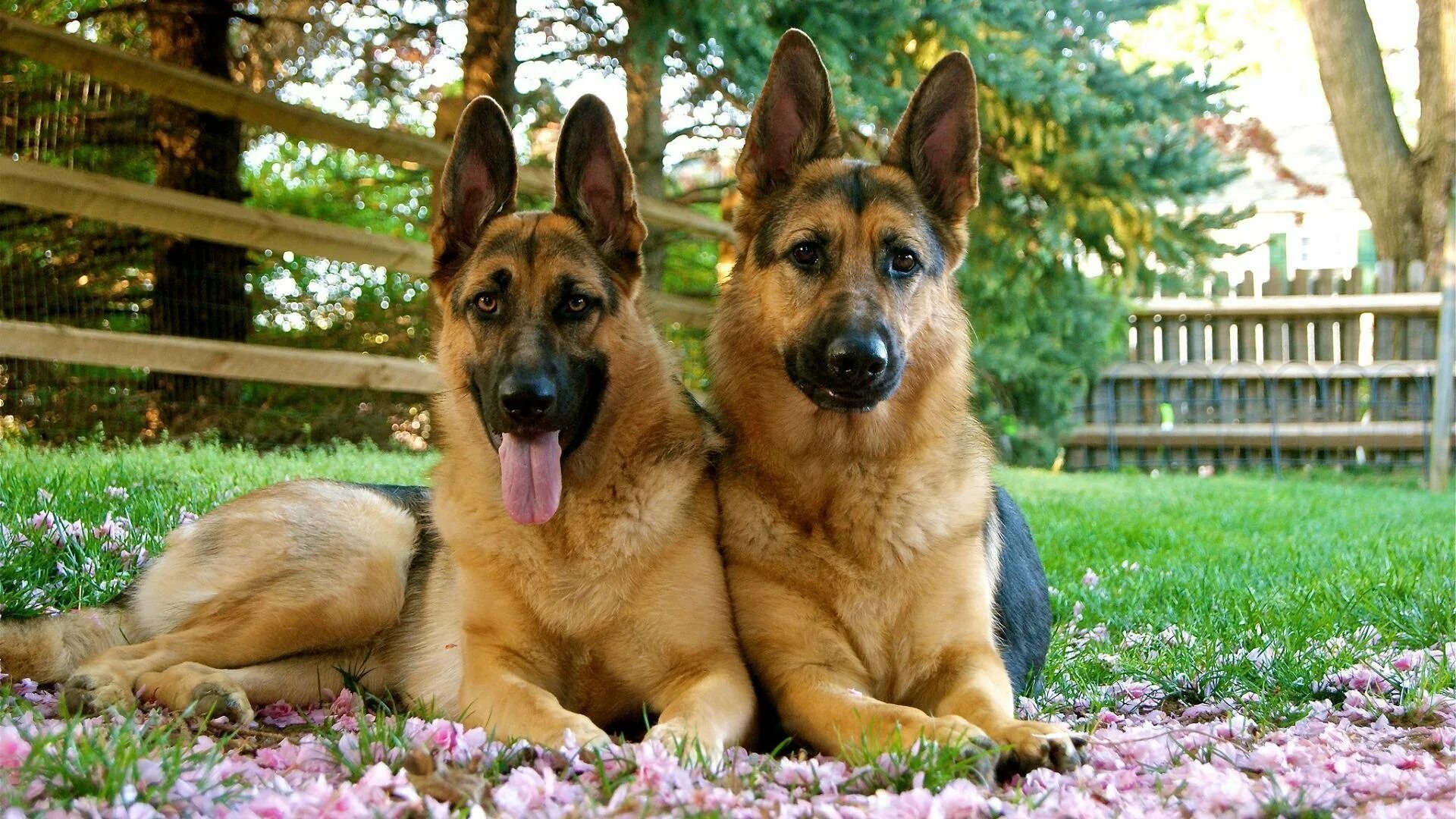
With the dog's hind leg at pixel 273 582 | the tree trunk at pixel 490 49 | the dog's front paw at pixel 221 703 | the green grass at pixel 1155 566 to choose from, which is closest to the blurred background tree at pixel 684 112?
the tree trunk at pixel 490 49

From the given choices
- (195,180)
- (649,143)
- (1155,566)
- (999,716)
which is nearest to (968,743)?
(999,716)

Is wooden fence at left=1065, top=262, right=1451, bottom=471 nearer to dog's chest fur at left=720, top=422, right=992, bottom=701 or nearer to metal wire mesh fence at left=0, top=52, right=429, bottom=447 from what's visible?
metal wire mesh fence at left=0, top=52, right=429, bottom=447

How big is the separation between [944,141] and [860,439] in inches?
45.5

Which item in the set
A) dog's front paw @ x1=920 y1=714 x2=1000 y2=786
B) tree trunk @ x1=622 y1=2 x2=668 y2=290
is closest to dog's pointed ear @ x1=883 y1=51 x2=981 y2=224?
dog's front paw @ x1=920 y1=714 x2=1000 y2=786

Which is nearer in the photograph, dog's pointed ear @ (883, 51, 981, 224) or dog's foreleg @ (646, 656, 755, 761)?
dog's foreleg @ (646, 656, 755, 761)

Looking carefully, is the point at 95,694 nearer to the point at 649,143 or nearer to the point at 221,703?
the point at 221,703

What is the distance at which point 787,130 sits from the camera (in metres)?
4.26

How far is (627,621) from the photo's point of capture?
3459mm

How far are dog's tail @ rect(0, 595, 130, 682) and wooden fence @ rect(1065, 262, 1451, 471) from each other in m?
13.9

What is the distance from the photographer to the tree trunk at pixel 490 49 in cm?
881

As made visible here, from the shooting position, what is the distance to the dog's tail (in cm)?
363

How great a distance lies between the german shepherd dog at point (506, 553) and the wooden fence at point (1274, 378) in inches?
515

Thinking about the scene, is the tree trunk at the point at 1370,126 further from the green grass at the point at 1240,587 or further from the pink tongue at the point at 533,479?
the pink tongue at the point at 533,479


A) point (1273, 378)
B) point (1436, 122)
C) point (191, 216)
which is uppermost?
point (1436, 122)
